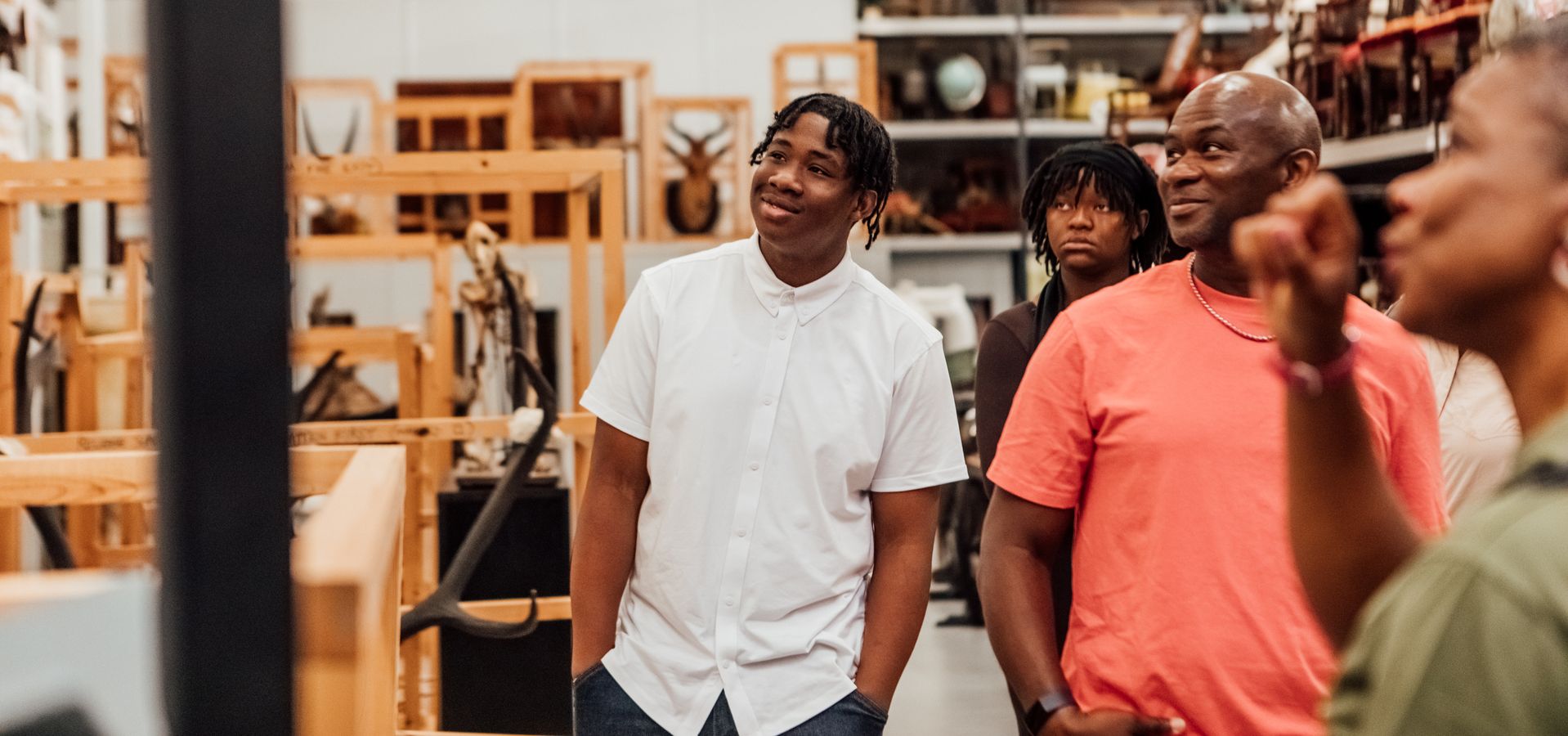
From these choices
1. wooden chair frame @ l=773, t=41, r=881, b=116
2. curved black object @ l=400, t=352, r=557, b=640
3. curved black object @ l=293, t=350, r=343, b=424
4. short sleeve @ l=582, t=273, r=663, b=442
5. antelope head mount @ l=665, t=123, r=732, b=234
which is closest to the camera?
short sleeve @ l=582, t=273, r=663, b=442

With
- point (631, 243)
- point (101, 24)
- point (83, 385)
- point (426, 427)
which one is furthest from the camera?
point (631, 243)

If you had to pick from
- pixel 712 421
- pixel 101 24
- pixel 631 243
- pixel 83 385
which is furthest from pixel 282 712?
pixel 631 243

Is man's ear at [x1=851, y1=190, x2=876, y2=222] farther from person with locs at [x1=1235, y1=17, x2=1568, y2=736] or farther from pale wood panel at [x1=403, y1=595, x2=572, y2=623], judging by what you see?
pale wood panel at [x1=403, y1=595, x2=572, y2=623]

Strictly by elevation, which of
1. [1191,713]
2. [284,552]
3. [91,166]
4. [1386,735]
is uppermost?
[91,166]

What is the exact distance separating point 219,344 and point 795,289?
4.73 feet

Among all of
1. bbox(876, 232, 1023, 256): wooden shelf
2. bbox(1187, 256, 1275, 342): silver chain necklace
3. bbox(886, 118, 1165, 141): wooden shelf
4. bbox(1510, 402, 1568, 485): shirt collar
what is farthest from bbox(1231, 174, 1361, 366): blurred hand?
bbox(886, 118, 1165, 141): wooden shelf

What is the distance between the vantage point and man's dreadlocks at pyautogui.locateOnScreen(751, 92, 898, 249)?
2033 millimetres

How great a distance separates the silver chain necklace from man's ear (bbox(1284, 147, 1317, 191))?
0.13m

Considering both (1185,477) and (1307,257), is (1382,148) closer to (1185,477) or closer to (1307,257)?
(1185,477)

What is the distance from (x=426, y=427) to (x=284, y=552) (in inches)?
128

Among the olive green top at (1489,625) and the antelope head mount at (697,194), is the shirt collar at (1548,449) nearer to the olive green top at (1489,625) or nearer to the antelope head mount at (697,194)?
the olive green top at (1489,625)

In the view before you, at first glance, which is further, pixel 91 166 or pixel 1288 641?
pixel 91 166

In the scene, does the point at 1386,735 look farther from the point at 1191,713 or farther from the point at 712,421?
the point at 712,421

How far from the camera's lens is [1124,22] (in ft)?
33.8
